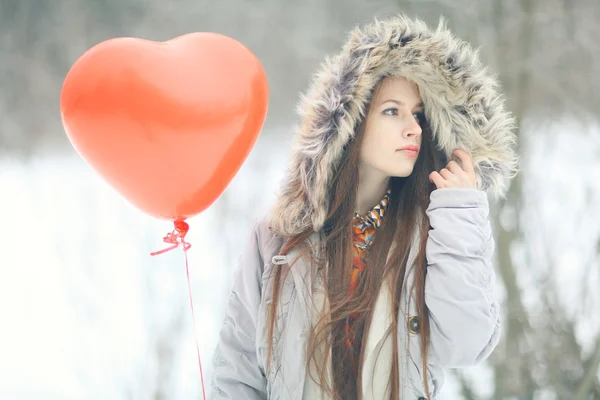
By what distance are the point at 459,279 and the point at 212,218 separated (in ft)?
5.16

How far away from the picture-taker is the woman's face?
1298 millimetres

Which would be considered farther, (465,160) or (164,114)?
(465,160)

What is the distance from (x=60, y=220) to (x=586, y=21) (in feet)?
7.49

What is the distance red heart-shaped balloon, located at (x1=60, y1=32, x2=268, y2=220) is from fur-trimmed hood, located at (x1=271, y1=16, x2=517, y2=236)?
157 mm

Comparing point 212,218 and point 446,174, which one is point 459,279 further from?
point 212,218

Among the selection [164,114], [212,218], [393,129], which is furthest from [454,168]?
[212,218]

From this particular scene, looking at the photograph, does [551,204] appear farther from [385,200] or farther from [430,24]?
[385,200]

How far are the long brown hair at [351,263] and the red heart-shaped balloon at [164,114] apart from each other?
0.23 metres

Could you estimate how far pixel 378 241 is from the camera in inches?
53.6

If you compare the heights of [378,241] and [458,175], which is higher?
[458,175]

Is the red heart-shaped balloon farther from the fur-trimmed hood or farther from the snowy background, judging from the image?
the snowy background

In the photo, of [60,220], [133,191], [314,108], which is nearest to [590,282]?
[314,108]

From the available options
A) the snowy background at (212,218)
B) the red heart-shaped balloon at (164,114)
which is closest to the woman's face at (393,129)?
the red heart-shaped balloon at (164,114)

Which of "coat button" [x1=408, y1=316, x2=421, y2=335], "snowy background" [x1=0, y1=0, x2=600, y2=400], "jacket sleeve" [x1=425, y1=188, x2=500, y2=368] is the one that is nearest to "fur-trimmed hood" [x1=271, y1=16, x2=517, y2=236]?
"jacket sleeve" [x1=425, y1=188, x2=500, y2=368]
